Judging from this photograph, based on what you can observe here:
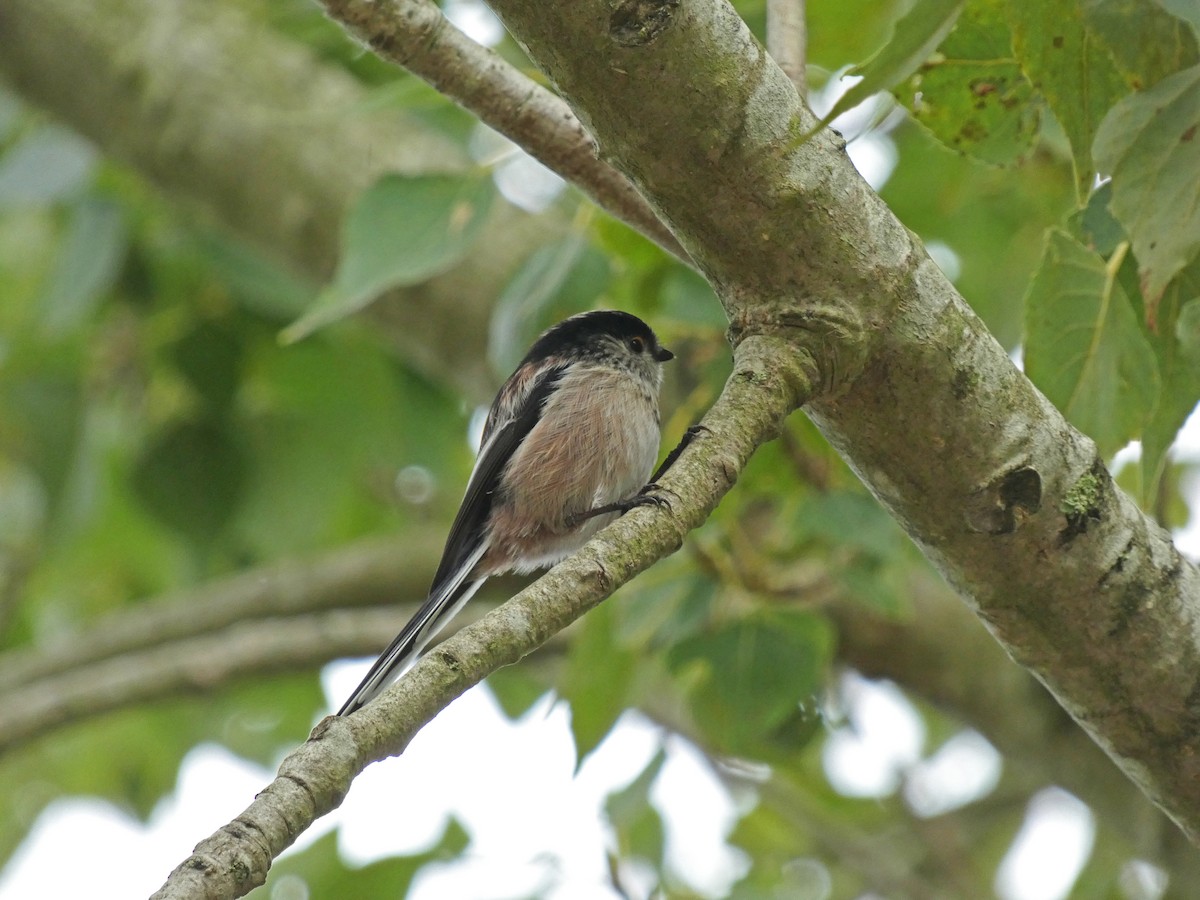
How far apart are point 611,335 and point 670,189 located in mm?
1736

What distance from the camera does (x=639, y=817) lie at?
144 inches

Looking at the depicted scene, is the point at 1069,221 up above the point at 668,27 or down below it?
below

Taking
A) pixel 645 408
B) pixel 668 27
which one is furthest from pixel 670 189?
pixel 645 408

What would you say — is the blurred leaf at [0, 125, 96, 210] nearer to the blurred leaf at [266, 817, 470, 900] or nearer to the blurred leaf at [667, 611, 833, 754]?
the blurred leaf at [266, 817, 470, 900]

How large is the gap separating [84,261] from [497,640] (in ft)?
10.4

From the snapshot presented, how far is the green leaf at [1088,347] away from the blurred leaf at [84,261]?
3038 millimetres

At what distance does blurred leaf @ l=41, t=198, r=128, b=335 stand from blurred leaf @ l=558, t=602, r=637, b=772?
1970 mm

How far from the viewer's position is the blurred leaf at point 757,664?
3.05 m

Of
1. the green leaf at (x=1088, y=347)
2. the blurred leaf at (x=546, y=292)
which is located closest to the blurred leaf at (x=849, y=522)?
the blurred leaf at (x=546, y=292)

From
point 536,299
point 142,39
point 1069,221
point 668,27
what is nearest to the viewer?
point 668,27

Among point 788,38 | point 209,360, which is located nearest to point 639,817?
point 209,360

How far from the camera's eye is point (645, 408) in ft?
10.3

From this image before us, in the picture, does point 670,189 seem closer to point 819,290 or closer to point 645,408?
point 819,290

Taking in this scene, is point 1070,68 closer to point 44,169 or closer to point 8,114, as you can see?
point 44,169
